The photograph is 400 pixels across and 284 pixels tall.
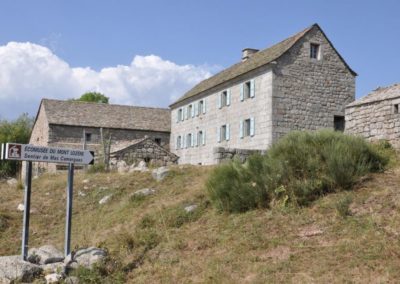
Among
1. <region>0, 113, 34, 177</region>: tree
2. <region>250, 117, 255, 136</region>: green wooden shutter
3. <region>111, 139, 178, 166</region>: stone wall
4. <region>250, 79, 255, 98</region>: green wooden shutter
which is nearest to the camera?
<region>111, 139, 178, 166</region>: stone wall

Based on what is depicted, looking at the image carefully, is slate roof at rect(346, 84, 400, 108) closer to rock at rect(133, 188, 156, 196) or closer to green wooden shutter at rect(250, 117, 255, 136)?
rock at rect(133, 188, 156, 196)

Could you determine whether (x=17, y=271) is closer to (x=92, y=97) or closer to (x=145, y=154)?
(x=145, y=154)

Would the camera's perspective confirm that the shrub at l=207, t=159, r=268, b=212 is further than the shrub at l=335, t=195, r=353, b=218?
Yes

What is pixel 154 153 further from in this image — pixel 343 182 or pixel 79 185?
pixel 343 182

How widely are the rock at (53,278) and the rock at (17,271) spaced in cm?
33

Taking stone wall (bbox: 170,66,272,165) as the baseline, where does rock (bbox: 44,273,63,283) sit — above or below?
below

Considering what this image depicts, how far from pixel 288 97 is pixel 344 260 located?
2017cm

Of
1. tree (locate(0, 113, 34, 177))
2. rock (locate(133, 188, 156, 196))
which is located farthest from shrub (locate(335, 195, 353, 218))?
tree (locate(0, 113, 34, 177))

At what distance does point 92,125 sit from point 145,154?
13.0m

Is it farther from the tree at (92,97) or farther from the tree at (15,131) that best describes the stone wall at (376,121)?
the tree at (92,97)

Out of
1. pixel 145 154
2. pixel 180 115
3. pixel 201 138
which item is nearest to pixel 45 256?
pixel 145 154

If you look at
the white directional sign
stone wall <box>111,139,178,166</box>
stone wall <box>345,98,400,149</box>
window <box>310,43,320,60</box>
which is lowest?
the white directional sign

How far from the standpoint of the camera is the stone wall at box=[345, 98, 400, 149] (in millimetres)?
14797

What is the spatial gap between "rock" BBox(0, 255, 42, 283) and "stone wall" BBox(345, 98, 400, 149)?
33.4 ft
